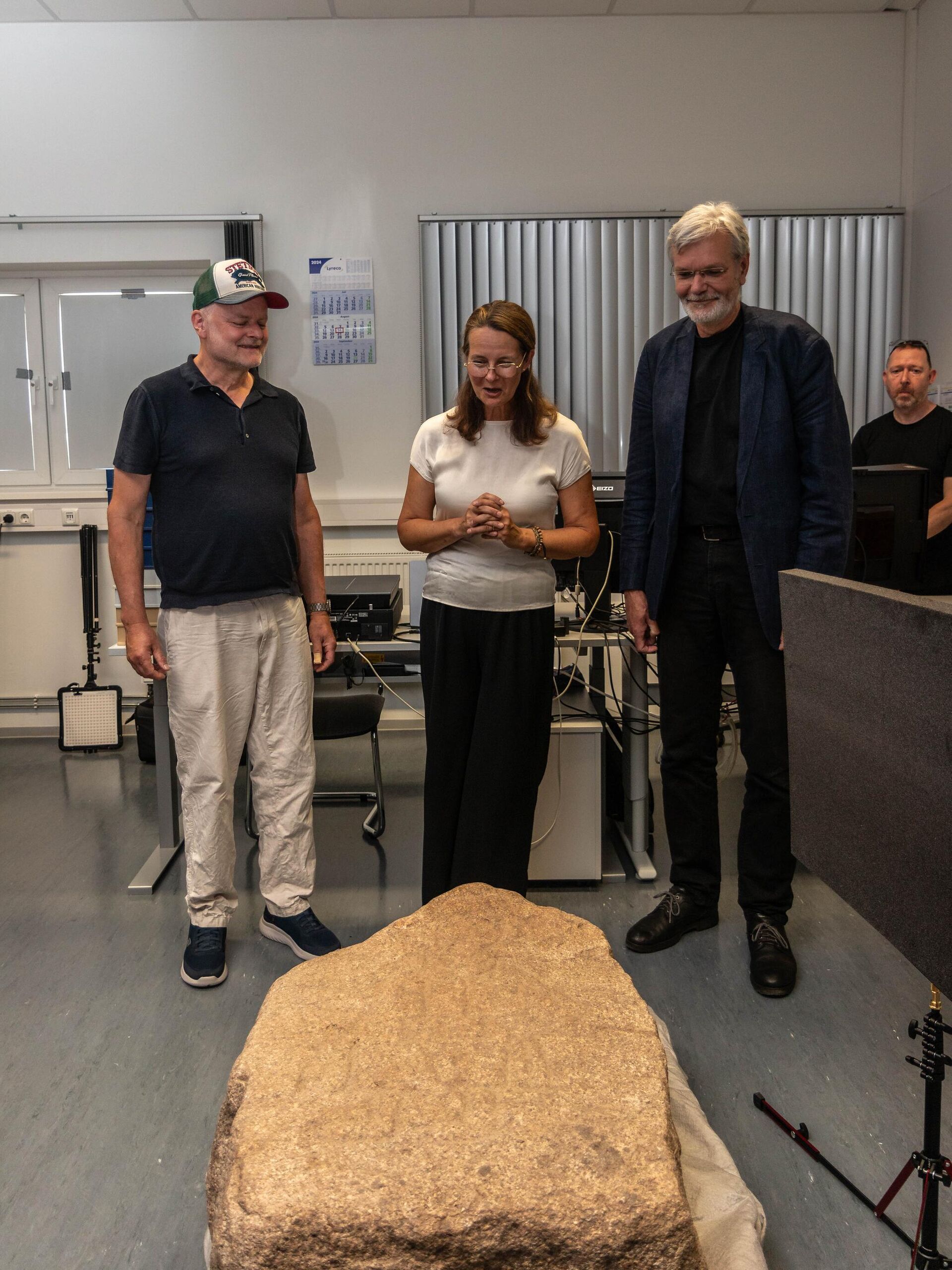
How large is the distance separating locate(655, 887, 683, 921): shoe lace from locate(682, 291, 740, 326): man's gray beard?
54.0 inches

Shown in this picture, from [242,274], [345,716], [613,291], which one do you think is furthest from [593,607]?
[613,291]

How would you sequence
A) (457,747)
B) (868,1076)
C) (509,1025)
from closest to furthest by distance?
1. (509,1025)
2. (868,1076)
3. (457,747)

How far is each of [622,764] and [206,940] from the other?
139 centimetres

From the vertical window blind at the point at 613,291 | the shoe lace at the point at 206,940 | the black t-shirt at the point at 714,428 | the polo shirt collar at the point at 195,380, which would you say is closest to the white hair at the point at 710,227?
the black t-shirt at the point at 714,428

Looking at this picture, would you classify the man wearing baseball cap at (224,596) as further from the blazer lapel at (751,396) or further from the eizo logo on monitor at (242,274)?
the blazer lapel at (751,396)

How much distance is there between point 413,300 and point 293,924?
3028 millimetres

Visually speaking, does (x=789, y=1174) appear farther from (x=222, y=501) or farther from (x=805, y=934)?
(x=222, y=501)

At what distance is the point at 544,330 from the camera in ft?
14.3

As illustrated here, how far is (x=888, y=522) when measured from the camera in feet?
7.74

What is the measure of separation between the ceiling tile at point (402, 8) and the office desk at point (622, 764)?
3.00 m

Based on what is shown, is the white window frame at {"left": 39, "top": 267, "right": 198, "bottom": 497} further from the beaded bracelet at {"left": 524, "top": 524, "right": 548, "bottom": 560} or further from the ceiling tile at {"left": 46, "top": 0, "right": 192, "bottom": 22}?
the beaded bracelet at {"left": 524, "top": 524, "right": 548, "bottom": 560}

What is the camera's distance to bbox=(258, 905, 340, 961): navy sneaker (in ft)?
7.47

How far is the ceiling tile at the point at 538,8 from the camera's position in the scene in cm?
405

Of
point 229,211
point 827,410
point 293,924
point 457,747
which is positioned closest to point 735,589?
point 827,410
